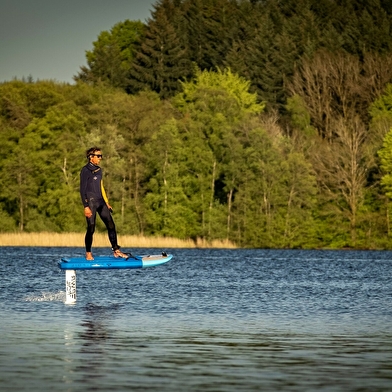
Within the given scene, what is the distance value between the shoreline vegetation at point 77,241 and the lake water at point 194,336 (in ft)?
133

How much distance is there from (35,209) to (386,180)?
28.3 meters

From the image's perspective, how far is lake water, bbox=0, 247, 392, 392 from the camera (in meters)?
14.9

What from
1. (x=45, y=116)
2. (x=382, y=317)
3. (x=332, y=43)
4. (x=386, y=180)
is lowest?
(x=382, y=317)

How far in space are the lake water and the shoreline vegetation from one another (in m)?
40.7

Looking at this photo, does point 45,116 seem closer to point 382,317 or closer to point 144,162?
point 144,162

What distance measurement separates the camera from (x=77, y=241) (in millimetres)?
80500

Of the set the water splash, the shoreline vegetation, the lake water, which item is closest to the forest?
the shoreline vegetation

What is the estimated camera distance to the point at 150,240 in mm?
83250

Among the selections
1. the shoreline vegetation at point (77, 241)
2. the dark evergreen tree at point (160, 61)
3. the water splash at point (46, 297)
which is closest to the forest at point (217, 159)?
the shoreline vegetation at point (77, 241)

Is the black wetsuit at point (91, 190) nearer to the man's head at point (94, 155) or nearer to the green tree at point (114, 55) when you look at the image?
the man's head at point (94, 155)

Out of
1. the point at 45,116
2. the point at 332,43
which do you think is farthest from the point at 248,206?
the point at 332,43

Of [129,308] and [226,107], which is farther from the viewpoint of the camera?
[226,107]

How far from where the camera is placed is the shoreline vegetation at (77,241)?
263 feet

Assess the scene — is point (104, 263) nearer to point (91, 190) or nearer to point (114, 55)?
point (91, 190)
